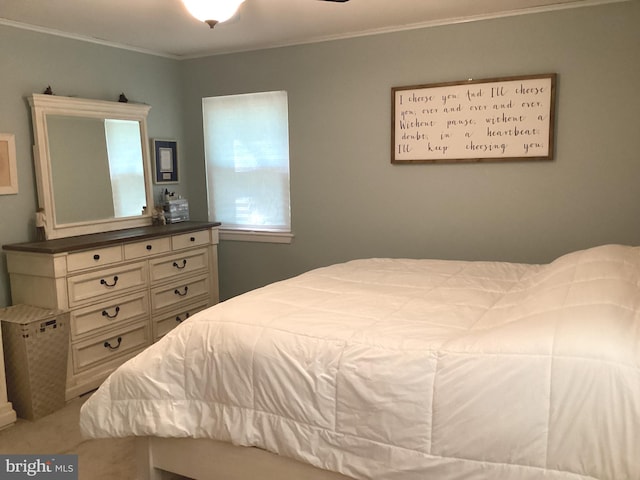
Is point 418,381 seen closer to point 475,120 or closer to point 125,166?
point 475,120

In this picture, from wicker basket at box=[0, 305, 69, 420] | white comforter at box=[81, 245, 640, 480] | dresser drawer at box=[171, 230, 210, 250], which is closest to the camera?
white comforter at box=[81, 245, 640, 480]

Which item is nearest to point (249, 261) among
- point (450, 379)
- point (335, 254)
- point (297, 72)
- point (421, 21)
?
point (335, 254)

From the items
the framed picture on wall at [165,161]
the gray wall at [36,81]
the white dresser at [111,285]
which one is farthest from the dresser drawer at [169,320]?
the framed picture on wall at [165,161]

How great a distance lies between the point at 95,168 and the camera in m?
3.76

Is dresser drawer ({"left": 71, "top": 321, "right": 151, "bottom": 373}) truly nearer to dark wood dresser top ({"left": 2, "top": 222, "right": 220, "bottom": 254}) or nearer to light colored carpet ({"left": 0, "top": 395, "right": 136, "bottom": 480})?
light colored carpet ({"left": 0, "top": 395, "right": 136, "bottom": 480})

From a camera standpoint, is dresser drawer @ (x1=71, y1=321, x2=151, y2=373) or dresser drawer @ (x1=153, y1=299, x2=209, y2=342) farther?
dresser drawer @ (x1=153, y1=299, x2=209, y2=342)

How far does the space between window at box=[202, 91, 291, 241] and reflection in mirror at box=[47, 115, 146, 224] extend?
0.65 meters

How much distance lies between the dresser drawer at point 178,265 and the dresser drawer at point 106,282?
0.33ft

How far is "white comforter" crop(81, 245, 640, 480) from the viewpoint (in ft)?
4.75

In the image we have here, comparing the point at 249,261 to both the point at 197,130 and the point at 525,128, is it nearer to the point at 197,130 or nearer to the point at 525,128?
the point at 197,130

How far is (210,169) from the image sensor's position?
457cm

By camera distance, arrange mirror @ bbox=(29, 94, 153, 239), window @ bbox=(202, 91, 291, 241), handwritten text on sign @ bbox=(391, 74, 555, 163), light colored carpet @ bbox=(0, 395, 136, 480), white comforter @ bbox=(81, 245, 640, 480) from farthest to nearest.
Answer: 1. window @ bbox=(202, 91, 291, 241)
2. mirror @ bbox=(29, 94, 153, 239)
3. handwritten text on sign @ bbox=(391, 74, 555, 163)
4. light colored carpet @ bbox=(0, 395, 136, 480)
5. white comforter @ bbox=(81, 245, 640, 480)

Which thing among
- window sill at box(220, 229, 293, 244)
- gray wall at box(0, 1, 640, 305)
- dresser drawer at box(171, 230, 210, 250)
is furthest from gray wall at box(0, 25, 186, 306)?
window sill at box(220, 229, 293, 244)

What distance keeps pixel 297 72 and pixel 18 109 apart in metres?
1.92
